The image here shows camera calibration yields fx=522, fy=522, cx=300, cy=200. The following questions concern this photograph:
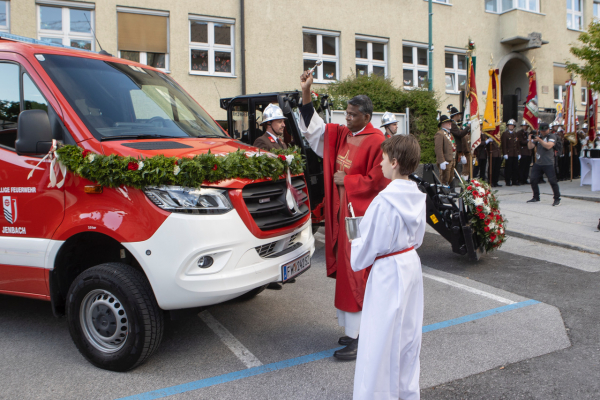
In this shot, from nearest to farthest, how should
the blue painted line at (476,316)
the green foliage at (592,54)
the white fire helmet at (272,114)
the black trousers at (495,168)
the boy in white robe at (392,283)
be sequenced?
the boy in white robe at (392,283), the blue painted line at (476,316), the white fire helmet at (272,114), the black trousers at (495,168), the green foliage at (592,54)

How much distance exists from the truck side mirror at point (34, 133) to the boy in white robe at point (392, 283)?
2.49m

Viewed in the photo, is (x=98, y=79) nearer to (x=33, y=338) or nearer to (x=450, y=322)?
(x=33, y=338)

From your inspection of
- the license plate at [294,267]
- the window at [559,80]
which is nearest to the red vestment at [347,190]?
the license plate at [294,267]

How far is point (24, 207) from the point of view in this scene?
4105 mm

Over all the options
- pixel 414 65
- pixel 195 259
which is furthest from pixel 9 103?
pixel 414 65

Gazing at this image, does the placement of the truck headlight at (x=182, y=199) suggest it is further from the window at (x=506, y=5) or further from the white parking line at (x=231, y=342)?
the window at (x=506, y=5)

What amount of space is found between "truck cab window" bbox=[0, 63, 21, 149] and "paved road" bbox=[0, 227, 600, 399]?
176 centimetres

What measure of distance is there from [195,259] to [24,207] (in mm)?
1610

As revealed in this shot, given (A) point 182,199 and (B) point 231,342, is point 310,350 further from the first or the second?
(A) point 182,199

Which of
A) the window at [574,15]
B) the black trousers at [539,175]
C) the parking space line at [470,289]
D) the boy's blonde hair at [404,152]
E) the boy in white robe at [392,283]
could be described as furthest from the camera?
the window at [574,15]

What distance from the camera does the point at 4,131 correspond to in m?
4.37

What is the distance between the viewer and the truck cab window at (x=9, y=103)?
4.32m

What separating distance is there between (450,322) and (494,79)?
12.2m

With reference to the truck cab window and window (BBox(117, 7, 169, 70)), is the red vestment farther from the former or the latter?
window (BBox(117, 7, 169, 70))
